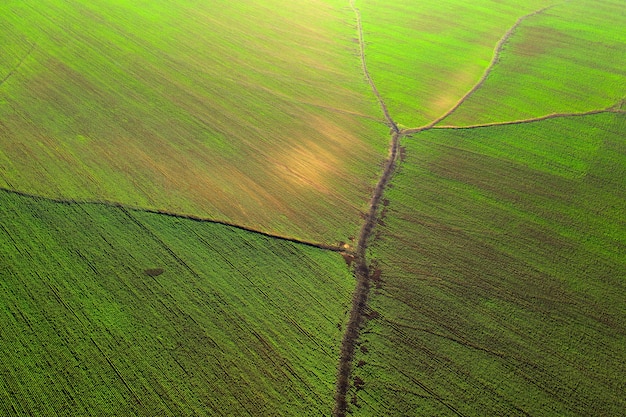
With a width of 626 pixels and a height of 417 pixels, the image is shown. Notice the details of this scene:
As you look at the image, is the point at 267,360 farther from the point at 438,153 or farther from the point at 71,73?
the point at 71,73

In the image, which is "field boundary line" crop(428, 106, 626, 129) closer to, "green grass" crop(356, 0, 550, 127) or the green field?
the green field

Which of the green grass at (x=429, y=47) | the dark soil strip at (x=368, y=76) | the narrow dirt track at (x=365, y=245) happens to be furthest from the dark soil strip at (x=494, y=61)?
the dark soil strip at (x=368, y=76)

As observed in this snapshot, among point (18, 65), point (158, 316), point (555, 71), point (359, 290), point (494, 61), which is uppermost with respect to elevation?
point (494, 61)

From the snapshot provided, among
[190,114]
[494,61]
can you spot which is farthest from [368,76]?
[190,114]

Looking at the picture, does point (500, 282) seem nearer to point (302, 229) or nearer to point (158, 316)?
point (302, 229)

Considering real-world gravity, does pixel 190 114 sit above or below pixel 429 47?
below

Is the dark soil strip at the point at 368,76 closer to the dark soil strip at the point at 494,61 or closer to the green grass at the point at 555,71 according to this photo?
the dark soil strip at the point at 494,61
